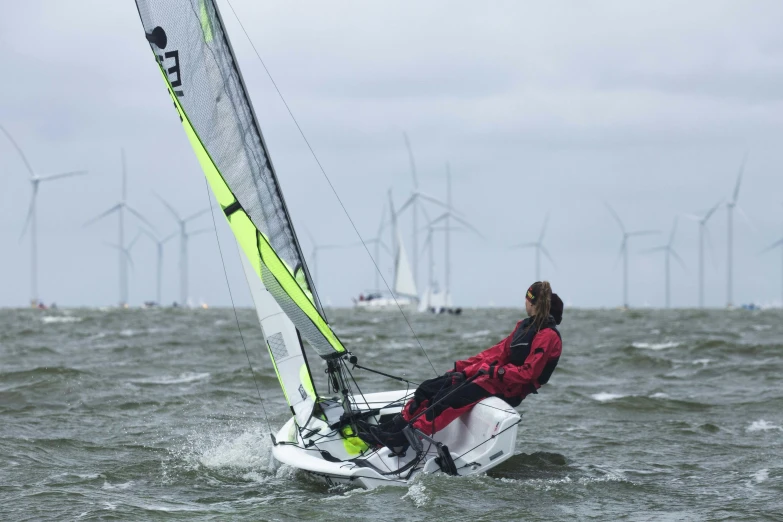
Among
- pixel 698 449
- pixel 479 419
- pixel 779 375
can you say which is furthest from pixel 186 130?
pixel 779 375

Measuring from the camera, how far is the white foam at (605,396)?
13595mm

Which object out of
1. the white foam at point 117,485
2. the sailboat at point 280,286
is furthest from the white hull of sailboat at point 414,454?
the white foam at point 117,485

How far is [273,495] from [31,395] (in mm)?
6711

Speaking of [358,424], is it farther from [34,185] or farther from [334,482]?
[34,185]

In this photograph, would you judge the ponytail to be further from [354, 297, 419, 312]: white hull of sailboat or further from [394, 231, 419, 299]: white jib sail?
[354, 297, 419, 312]: white hull of sailboat

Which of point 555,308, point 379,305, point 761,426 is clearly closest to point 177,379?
point 761,426

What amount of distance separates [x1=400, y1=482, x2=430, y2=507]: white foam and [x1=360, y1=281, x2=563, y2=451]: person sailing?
1.46ft

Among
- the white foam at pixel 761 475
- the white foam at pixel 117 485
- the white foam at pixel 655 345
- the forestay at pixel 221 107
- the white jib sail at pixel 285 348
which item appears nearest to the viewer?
the white foam at pixel 117 485

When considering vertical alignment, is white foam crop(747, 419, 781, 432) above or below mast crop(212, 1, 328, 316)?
below

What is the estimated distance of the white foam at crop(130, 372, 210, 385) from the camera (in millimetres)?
15422

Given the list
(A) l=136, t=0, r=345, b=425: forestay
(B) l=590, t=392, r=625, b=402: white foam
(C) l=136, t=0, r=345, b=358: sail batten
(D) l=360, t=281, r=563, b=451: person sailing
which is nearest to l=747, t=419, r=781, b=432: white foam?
(B) l=590, t=392, r=625, b=402: white foam

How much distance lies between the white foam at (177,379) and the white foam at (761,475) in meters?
8.94

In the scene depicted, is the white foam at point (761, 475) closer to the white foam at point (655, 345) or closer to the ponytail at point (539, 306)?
the ponytail at point (539, 306)

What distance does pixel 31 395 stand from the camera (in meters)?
13.4
